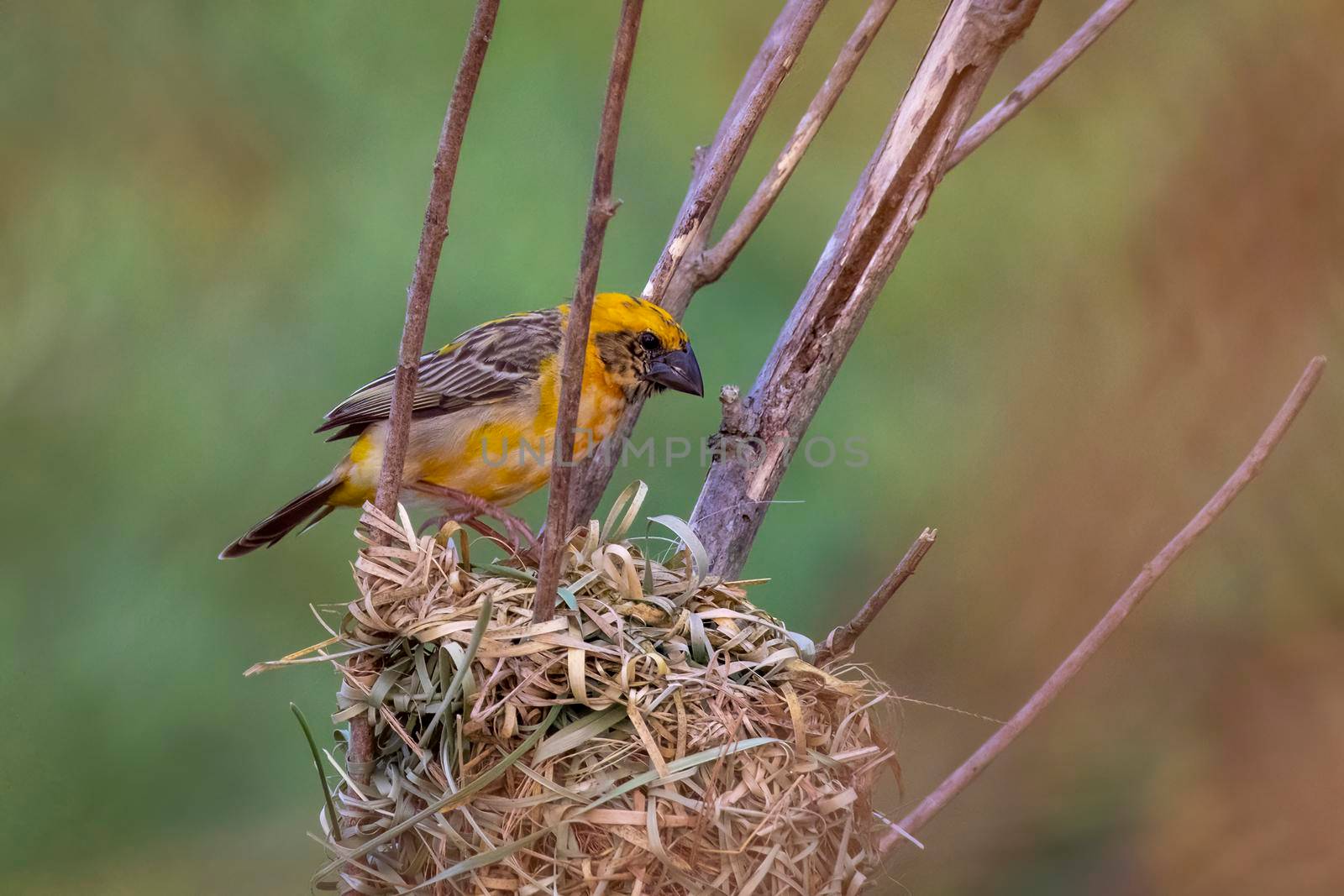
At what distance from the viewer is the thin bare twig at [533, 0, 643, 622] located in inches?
38.5

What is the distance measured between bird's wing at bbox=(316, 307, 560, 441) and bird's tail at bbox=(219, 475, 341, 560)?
110 mm

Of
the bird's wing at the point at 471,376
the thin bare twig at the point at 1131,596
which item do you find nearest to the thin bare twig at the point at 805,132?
the bird's wing at the point at 471,376

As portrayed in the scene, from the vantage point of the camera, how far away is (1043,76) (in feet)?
6.29

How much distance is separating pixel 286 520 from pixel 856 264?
1216 mm

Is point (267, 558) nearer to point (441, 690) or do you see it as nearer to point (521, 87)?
point (521, 87)

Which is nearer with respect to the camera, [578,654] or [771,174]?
[578,654]

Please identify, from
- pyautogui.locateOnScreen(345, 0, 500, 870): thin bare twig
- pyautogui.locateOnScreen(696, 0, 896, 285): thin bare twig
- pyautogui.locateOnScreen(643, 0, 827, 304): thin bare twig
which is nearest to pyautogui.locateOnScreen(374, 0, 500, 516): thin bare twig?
pyautogui.locateOnScreen(345, 0, 500, 870): thin bare twig

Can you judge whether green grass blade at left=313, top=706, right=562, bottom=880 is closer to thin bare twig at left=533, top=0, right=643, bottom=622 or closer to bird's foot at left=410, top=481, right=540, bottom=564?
thin bare twig at left=533, top=0, right=643, bottom=622

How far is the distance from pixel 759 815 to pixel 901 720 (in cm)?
29

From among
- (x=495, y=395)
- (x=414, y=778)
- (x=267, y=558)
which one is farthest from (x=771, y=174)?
(x=267, y=558)

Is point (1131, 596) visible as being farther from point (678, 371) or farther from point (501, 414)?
point (501, 414)

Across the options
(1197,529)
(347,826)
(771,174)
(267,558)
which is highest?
(771,174)

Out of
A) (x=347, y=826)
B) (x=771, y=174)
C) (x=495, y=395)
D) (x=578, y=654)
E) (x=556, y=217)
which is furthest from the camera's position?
(x=556, y=217)

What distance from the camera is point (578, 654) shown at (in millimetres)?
1301
